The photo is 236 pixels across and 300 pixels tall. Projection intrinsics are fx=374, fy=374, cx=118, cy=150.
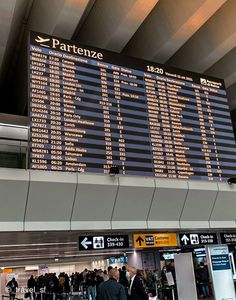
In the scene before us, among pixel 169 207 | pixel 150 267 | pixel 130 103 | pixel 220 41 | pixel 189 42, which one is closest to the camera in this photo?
pixel 130 103

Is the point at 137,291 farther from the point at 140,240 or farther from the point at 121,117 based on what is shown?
Answer: the point at 121,117

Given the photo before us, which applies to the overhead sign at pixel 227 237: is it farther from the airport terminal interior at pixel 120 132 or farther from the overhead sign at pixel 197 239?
the overhead sign at pixel 197 239

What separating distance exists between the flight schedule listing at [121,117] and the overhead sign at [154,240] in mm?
2426

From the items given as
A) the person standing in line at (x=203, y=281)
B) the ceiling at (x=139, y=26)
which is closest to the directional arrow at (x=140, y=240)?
the ceiling at (x=139, y=26)

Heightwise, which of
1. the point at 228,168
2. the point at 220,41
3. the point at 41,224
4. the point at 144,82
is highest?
the point at 220,41

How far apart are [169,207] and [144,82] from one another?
3.59m

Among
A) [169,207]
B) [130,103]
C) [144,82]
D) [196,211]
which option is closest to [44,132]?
→ [130,103]

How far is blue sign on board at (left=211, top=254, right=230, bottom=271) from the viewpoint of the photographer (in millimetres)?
13008

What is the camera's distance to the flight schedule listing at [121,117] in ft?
27.8

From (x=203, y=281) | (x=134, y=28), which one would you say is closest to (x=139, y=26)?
(x=134, y=28)

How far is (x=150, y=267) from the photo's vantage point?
2542 cm

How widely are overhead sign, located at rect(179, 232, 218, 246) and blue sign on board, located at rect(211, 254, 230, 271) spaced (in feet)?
3.91

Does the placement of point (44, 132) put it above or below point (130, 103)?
below

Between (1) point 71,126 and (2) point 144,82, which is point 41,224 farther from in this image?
(2) point 144,82
